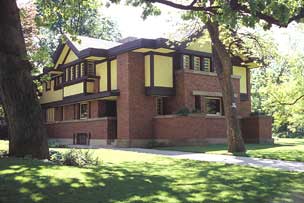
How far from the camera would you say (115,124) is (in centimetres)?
2588

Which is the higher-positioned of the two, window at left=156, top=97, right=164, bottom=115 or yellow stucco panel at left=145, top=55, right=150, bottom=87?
yellow stucco panel at left=145, top=55, right=150, bottom=87

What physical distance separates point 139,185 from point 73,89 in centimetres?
2100

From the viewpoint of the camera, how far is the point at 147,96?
24922 millimetres

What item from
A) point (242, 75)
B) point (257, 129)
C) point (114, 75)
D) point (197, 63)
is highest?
point (197, 63)

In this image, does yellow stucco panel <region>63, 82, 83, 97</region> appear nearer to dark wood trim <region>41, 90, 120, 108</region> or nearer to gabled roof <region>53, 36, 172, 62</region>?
dark wood trim <region>41, 90, 120, 108</region>

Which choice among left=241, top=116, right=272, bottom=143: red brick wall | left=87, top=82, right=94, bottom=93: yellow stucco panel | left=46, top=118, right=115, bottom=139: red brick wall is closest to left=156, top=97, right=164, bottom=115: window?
left=46, top=118, right=115, bottom=139: red brick wall

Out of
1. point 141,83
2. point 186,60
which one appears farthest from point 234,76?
point 141,83

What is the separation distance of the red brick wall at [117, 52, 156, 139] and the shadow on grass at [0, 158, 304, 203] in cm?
1318

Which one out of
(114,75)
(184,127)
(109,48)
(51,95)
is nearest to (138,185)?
(184,127)

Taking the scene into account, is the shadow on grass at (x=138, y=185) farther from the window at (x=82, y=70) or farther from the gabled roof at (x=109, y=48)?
the window at (x=82, y=70)

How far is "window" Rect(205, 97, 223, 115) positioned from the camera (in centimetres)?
2702

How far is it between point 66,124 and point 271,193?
23918 mm

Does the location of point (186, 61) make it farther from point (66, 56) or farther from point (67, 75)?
point (66, 56)

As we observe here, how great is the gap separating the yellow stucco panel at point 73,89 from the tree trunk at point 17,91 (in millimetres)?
15754
